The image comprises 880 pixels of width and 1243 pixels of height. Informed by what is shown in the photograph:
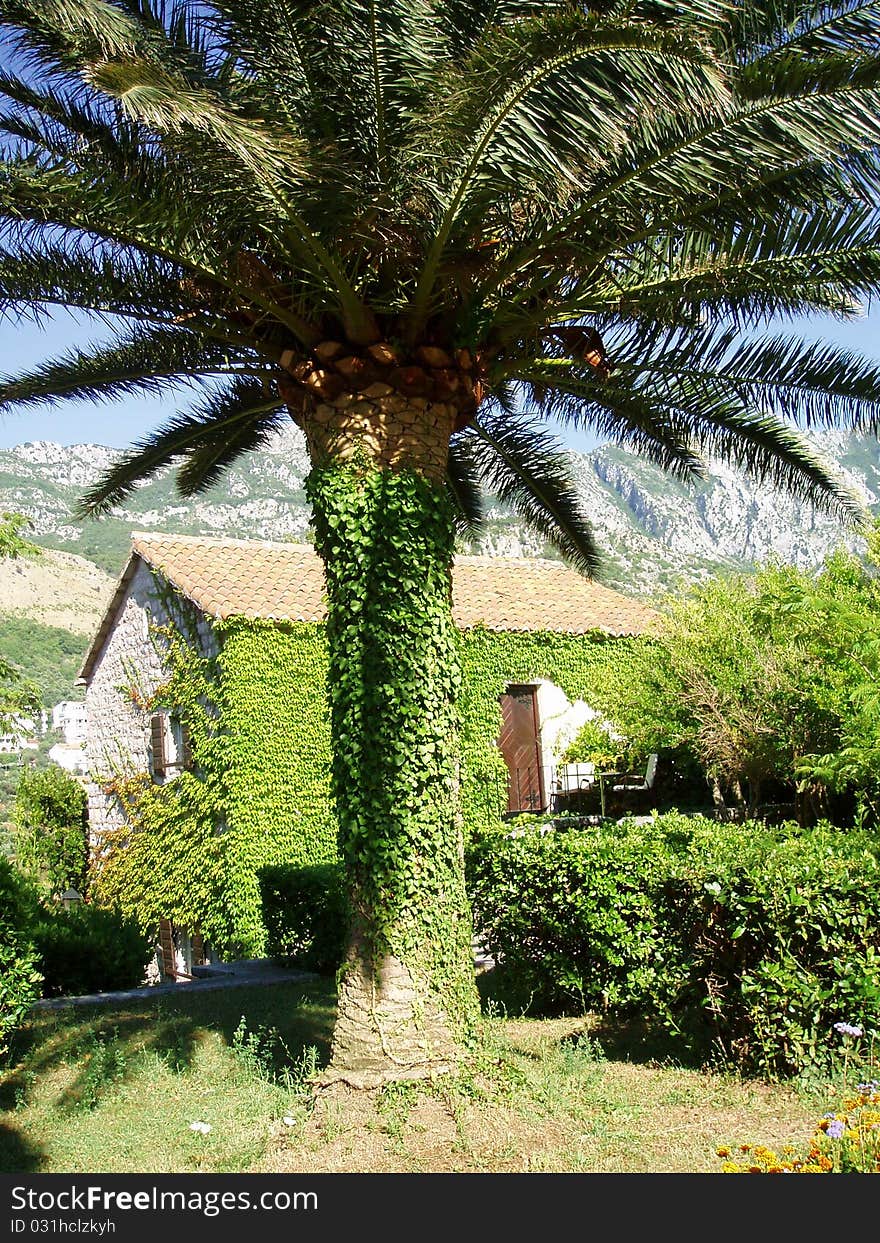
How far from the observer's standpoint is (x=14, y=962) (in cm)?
698

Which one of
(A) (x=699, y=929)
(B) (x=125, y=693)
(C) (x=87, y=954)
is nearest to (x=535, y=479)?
(A) (x=699, y=929)

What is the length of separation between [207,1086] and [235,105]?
231 inches

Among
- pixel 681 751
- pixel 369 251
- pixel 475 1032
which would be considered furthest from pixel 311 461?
pixel 681 751

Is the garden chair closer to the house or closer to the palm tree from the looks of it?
the house

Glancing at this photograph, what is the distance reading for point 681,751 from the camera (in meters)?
15.4

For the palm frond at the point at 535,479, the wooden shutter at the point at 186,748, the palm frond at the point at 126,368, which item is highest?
the palm frond at the point at 126,368

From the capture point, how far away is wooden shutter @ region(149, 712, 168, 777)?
16.3 metres

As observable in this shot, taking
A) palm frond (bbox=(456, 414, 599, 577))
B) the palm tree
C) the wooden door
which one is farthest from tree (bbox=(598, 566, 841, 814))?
the palm tree

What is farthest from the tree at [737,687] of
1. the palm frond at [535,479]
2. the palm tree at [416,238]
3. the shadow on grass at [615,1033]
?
the palm tree at [416,238]

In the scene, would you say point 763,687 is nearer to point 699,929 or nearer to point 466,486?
point 466,486

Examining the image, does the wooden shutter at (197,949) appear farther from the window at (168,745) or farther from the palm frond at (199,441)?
the palm frond at (199,441)

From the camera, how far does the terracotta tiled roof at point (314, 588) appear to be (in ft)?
50.2

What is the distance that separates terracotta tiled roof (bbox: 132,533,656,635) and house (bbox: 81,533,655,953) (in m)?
0.04

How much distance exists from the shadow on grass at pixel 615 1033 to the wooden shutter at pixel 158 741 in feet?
29.0
